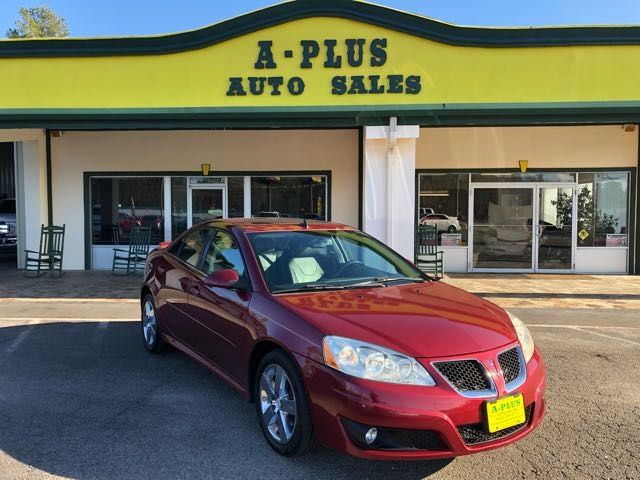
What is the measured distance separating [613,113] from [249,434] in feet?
29.1

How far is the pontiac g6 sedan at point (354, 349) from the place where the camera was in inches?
117

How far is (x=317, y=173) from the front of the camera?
12898 millimetres

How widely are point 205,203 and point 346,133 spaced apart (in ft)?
12.1

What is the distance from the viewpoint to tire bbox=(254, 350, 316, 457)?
3256 millimetres

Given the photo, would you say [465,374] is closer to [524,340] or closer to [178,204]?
[524,340]

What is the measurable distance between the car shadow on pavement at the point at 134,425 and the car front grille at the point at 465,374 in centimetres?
65

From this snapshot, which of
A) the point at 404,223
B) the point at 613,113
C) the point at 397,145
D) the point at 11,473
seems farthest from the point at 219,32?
the point at 11,473

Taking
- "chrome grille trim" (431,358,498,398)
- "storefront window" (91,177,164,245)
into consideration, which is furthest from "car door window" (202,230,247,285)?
"storefront window" (91,177,164,245)

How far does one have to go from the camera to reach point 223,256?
457 cm

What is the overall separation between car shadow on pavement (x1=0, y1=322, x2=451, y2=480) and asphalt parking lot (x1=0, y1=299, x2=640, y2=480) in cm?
1

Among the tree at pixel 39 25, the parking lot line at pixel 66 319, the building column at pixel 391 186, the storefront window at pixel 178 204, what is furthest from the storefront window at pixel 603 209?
the tree at pixel 39 25

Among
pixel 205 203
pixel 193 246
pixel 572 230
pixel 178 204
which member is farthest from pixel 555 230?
pixel 193 246

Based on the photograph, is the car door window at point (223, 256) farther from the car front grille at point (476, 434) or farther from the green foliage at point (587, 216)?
the green foliage at point (587, 216)

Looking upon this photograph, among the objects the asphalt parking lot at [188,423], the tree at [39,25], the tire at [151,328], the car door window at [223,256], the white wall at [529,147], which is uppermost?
the tree at [39,25]
